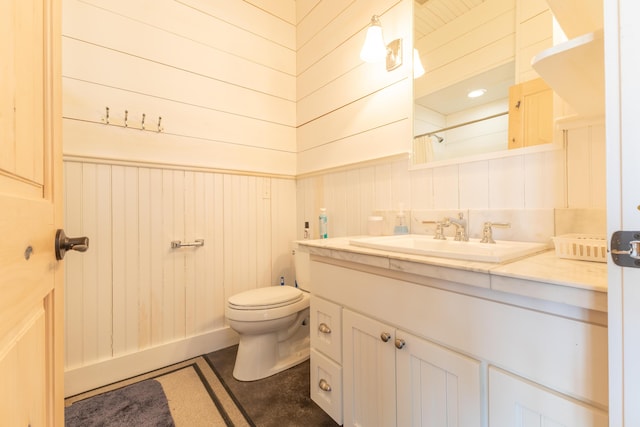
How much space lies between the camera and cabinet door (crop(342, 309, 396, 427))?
889 mm

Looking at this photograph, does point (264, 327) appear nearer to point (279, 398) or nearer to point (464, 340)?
point (279, 398)

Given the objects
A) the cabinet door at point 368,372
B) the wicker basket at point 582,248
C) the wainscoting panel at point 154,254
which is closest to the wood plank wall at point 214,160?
the wainscoting panel at point 154,254

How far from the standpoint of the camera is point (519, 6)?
1060mm

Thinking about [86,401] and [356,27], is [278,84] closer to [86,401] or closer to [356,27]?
[356,27]

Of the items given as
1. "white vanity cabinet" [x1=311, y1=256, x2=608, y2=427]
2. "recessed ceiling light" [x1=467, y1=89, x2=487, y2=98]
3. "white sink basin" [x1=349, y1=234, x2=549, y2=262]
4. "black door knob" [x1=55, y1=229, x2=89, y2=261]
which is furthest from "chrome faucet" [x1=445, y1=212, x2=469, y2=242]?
"black door knob" [x1=55, y1=229, x2=89, y2=261]

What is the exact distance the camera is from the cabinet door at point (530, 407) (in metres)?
0.52

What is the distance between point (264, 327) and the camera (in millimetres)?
1476

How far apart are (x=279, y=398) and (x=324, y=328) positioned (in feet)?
Result: 1.66

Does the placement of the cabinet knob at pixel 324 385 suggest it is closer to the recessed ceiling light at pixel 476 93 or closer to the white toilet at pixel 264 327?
the white toilet at pixel 264 327

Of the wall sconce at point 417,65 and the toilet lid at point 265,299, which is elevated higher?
the wall sconce at point 417,65

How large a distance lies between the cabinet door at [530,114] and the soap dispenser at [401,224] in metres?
0.55

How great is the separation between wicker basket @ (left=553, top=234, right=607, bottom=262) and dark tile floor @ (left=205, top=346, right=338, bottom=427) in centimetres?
111

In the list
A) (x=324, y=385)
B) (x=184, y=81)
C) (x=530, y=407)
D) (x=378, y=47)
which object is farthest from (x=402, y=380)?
(x=184, y=81)

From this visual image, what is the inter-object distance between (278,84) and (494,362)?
2208mm
